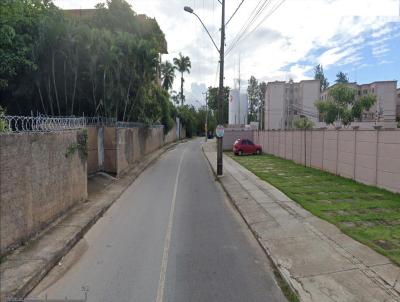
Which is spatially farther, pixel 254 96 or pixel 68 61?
pixel 254 96

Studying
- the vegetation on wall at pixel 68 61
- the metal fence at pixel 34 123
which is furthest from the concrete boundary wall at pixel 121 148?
the metal fence at pixel 34 123

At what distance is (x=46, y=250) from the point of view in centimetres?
679

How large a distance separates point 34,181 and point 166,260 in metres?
3.43

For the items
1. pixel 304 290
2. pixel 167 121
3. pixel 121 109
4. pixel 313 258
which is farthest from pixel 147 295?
pixel 167 121

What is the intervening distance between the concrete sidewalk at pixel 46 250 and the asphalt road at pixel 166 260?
175 mm

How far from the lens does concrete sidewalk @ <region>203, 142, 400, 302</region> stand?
17.5ft

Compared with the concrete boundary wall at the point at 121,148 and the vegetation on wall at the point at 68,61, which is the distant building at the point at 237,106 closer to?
the concrete boundary wall at the point at 121,148

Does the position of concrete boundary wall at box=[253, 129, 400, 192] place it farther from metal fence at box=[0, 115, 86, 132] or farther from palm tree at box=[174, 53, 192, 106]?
palm tree at box=[174, 53, 192, 106]

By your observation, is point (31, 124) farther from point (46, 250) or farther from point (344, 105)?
point (344, 105)

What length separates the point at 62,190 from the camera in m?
9.38

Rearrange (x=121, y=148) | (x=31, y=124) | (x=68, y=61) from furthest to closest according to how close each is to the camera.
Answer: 1. (x=121, y=148)
2. (x=68, y=61)
3. (x=31, y=124)

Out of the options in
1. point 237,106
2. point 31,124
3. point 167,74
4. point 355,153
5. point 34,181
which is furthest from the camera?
point 237,106

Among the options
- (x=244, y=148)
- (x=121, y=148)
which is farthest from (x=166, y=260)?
(x=244, y=148)

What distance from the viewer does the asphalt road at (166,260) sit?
5.43m
